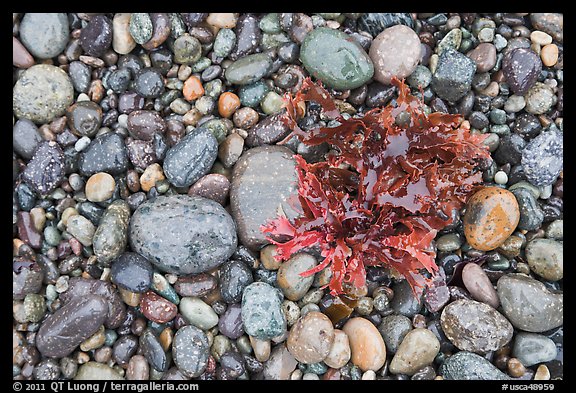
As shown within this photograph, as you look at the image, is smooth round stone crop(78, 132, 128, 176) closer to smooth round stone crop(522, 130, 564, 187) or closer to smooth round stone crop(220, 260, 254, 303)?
smooth round stone crop(220, 260, 254, 303)

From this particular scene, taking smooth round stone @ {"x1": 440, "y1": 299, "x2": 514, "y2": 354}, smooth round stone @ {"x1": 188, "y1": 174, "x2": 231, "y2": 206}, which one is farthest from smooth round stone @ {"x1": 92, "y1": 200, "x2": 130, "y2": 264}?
smooth round stone @ {"x1": 440, "y1": 299, "x2": 514, "y2": 354}

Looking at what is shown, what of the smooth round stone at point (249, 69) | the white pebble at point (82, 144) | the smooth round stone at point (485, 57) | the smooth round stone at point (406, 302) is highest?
the smooth round stone at point (249, 69)

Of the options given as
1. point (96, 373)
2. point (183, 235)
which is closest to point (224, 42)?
point (183, 235)

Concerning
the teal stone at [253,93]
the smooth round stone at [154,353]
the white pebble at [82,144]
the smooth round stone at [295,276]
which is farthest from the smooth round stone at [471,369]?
the white pebble at [82,144]

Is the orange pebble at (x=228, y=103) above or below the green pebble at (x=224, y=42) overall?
below

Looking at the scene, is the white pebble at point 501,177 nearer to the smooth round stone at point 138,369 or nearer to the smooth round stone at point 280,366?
the smooth round stone at point 280,366
